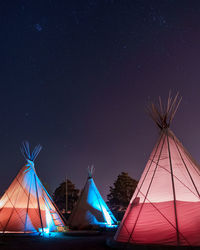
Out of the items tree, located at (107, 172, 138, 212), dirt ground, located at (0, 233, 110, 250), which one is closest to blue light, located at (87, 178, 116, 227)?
dirt ground, located at (0, 233, 110, 250)

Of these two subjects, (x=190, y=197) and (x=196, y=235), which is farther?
(x=190, y=197)

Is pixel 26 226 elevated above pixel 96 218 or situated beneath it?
situated beneath

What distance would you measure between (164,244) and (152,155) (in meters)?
2.88

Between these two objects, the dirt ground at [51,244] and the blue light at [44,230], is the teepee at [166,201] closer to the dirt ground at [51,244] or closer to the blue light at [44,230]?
the dirt ground at [51,244]

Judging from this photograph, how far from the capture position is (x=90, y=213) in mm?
17750

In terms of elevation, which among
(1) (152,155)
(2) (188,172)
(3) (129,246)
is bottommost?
(3) (129,246)

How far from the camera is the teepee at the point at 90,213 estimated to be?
1734cm

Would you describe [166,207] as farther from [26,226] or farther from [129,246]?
[26,226]

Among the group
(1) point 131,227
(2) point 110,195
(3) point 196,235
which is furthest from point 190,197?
(2) point 110,195

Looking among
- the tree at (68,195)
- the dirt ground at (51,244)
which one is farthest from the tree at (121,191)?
the dirt ground at (51,244)

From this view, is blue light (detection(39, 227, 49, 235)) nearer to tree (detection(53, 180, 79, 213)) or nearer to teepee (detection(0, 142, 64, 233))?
teepee (detection(0, 142, 64, 233))

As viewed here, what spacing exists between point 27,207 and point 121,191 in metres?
21.3

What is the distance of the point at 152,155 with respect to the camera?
29.2 ft

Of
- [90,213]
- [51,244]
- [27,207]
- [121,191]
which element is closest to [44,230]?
[27,207]
